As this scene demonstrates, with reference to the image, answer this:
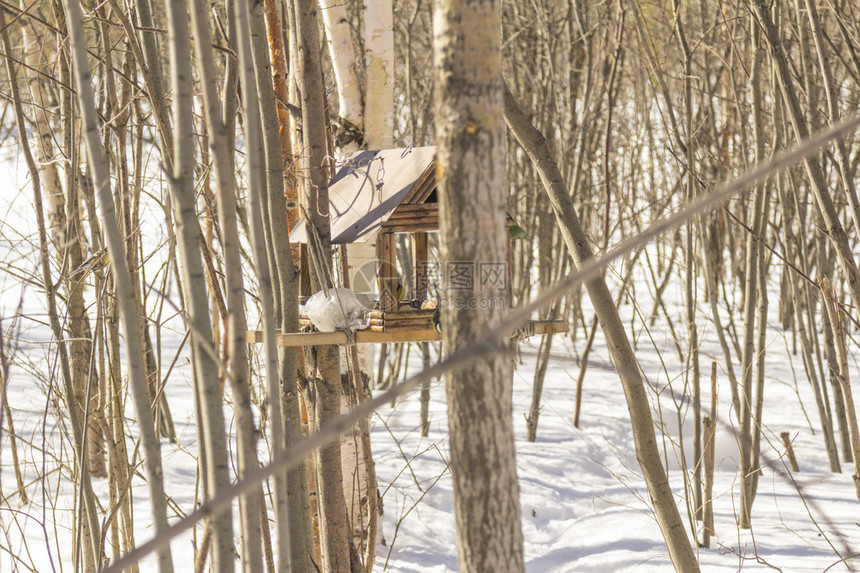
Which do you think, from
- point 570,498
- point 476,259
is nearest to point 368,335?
point 476,259

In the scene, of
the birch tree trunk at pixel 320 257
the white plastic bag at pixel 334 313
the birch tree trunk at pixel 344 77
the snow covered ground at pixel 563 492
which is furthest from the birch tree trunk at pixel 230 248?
the birch tree trunk at pixel 344 77

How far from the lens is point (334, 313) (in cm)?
193

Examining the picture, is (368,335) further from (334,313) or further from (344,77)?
(344,77)

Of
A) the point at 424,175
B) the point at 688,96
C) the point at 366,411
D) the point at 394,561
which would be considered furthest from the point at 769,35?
the point at 394,561

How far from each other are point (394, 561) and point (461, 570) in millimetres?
3068

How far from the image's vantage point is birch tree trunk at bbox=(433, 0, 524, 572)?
A: 2.86 feet

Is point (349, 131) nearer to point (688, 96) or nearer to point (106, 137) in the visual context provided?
point (106, 137)

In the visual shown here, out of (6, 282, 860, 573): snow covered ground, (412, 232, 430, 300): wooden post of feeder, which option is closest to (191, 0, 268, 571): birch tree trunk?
(412, 232, 430, 300): wooden post of feeder

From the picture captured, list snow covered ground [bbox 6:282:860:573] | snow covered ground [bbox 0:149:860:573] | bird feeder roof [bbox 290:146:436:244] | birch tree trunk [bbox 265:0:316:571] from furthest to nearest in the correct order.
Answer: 1. snow covered ground [bbox 6:282:860:573]
2. snow covered ground [bbox 0:149:860:573]
3. bird feeder roof [bbox 290:146:436:244]
4. birch tree trunk [bbox 265:0:316:571]

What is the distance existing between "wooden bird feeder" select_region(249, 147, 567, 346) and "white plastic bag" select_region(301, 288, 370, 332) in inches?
1.5

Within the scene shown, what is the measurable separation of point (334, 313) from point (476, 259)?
A: 1.09m

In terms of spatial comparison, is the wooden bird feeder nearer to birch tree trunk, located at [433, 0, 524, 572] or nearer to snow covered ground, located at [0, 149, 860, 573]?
snow covered ground, located at [0, 149, 860, 573]

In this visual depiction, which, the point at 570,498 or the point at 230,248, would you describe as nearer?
the point at 230,248

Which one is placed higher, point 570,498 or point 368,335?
point 368,335
